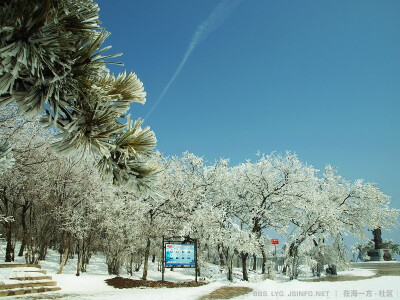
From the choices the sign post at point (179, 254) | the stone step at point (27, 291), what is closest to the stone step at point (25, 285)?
the stone step at point (27, 291)

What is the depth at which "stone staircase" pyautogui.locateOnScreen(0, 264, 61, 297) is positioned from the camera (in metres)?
12.0

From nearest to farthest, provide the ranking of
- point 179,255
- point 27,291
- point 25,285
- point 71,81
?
point 71,81, point 27,291, point 25,285, point 179,255

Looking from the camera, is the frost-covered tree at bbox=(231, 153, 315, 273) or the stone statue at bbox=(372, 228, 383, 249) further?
the stone statue at bbox=(372, 228, 383, 249)

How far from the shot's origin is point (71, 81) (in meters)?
1.90

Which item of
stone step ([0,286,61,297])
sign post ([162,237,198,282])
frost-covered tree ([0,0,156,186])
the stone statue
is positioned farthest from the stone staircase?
the stone statue

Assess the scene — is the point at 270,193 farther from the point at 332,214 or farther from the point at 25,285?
the point at 25,285

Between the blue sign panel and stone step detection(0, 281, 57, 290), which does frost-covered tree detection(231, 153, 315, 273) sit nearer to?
the blue sign panel

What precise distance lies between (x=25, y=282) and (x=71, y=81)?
1433cm

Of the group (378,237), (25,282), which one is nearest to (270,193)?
(25,282)

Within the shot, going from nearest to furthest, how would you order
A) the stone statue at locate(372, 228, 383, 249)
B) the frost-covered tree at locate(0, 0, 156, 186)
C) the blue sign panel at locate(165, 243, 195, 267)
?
the frost-covered tree at locate(0, 0, 156, 186) < the blue sign panel at locate(165, 243, 195, 267) < the stone statue at locate(372, 228, 383, 249)

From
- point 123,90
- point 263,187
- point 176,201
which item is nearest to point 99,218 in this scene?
point 176,201

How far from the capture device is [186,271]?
25.9 metres

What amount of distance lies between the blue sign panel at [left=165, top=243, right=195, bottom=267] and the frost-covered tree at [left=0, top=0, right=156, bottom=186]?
16.2 metres

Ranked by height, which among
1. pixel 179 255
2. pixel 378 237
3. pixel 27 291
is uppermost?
pixel 179 255
